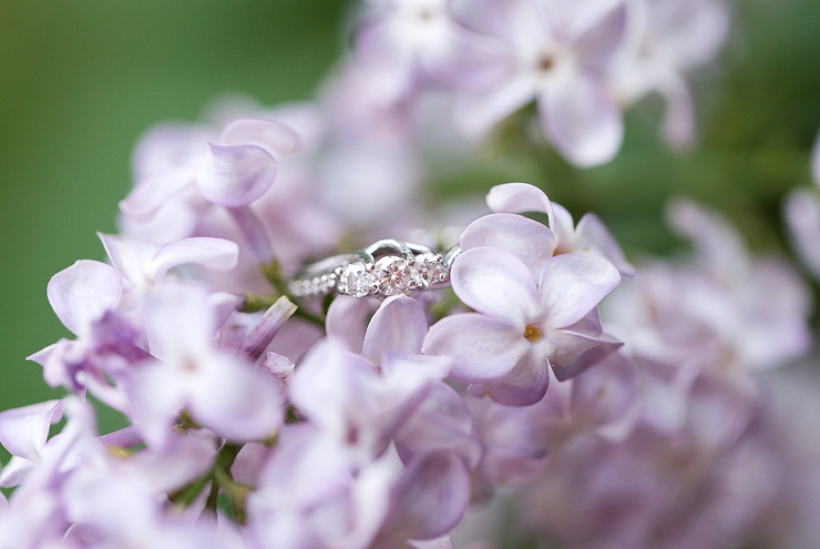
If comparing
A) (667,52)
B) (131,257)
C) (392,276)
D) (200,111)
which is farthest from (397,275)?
(200,111)

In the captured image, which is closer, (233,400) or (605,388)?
(233,400)

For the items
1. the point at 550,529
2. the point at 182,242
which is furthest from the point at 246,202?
the point at 550,529

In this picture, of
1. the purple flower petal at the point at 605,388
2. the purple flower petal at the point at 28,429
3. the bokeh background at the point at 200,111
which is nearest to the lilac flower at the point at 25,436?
the purple flower petal at the point at 28,429

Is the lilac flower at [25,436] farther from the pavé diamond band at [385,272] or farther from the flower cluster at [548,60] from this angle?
the flower cluster at [548,60]

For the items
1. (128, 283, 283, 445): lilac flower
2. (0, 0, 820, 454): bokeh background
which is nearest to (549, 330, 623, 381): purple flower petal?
(128, 283, 283, 445): lilac flower

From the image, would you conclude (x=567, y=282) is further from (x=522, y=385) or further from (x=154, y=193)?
(x=154, y=193)
